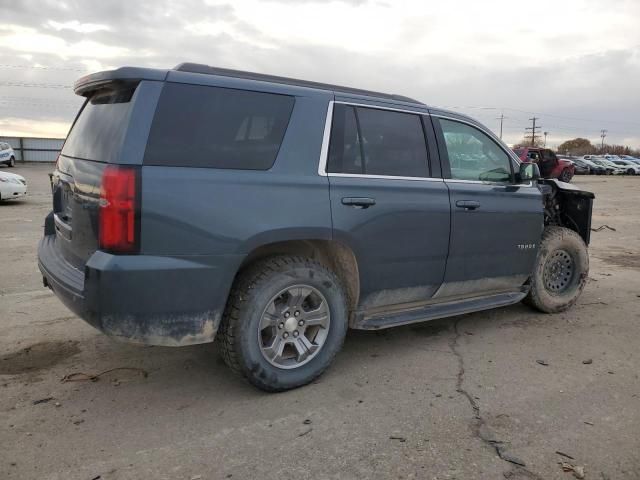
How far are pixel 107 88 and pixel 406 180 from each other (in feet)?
6.94

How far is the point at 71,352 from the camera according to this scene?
415cm

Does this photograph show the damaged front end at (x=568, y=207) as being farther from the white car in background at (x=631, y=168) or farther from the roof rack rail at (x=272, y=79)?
the white car in background at (x=631, y=168)

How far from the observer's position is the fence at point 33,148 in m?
42.6

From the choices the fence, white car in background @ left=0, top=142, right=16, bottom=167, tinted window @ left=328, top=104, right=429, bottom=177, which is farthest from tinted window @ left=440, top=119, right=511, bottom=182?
the fence

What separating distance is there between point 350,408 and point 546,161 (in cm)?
922

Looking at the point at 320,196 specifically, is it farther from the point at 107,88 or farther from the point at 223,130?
the point at 107,88

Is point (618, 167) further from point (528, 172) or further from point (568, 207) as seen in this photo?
point (528, 172)

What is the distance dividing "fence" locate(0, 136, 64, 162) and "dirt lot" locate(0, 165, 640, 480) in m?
43.4

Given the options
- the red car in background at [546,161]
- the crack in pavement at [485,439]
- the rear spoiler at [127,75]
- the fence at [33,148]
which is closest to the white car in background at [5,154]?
the fence at [33,148]

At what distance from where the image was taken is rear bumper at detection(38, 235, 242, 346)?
2926mm

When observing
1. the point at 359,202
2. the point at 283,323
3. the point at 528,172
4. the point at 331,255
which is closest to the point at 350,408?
the point at 283,323

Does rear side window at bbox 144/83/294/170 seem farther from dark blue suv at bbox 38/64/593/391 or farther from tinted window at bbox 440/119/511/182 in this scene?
tinted window at bbox 440/119/511/182

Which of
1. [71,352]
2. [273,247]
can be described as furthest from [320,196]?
[71,352]

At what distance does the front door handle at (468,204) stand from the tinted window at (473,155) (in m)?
0.22
